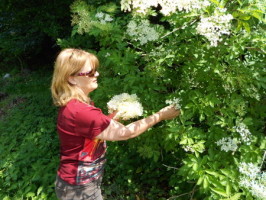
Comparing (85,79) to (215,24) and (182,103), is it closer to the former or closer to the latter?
(182,103)

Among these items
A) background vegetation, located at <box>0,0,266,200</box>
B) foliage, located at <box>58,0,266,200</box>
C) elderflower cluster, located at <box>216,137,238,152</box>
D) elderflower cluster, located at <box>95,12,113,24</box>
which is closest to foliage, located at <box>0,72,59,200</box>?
background vegetation, located at <box>0,0,266,200</box>

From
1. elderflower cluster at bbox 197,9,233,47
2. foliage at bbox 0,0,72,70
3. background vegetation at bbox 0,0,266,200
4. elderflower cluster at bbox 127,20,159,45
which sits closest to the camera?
elderflower cluster at bbox 197,9,233,47

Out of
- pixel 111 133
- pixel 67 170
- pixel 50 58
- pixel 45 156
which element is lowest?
pixel 50 58

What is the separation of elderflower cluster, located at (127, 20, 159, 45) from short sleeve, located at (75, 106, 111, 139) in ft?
3.40

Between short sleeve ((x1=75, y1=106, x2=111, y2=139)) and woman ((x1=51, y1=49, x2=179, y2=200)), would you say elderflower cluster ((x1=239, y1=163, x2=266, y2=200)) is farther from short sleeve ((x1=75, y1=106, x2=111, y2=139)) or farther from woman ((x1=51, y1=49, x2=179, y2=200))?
short sleeve ((x1=75, y1=106, x2=111, y2=139))

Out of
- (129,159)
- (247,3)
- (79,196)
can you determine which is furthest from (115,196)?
(247,3)

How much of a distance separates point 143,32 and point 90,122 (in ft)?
3.79

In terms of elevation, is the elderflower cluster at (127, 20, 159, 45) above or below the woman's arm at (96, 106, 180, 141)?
above

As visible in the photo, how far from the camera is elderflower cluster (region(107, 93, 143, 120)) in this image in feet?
7.09

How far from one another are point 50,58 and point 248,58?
26.7 ft

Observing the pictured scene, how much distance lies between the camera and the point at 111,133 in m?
1.86

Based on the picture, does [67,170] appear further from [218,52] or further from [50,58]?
[50,58]

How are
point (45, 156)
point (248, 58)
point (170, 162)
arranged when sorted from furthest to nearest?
point (45, 156)
point (170, 162)
point (248, 58)

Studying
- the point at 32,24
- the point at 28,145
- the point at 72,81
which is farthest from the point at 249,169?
the point at 32,24
